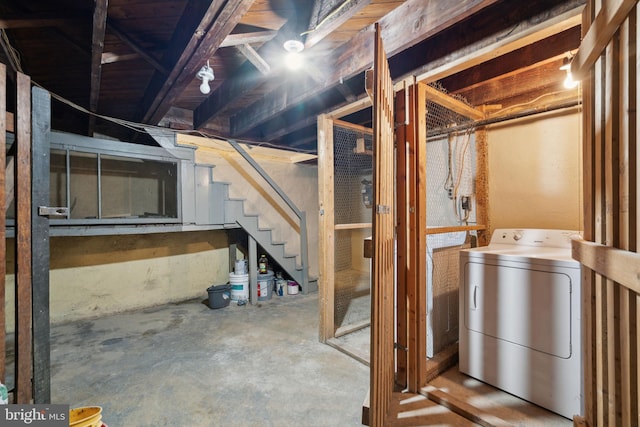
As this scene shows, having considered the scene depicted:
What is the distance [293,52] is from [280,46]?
133 mm

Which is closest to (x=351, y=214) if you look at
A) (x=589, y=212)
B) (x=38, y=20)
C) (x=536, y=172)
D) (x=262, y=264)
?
(x=262, y=264)

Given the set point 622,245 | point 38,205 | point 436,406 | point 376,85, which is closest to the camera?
point 622,245

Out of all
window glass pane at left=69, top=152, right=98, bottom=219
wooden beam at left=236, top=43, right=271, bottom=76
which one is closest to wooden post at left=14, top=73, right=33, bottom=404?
wooden beam at left=236, top=43, right=271, bottom=76

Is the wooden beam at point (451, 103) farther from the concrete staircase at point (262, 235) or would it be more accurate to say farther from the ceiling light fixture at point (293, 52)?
the concrete staircase at point (262, 235)

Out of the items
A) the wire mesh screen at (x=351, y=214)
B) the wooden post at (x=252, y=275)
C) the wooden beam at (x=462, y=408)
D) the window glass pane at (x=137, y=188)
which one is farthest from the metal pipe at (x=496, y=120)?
the window glass pane at (x=137, y=188)

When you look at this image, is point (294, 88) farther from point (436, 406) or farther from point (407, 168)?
point (436, 406)

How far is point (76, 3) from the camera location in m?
1.77

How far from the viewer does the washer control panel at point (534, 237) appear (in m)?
2.07

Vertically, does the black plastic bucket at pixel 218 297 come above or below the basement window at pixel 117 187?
below

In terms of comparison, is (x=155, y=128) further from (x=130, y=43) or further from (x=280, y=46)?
(x=280, y=46)

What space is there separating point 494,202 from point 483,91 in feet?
3.34

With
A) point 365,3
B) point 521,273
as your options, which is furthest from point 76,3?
point 521,273

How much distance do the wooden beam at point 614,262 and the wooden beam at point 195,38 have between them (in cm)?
186

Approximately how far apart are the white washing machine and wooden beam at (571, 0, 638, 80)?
1042 millimetres
